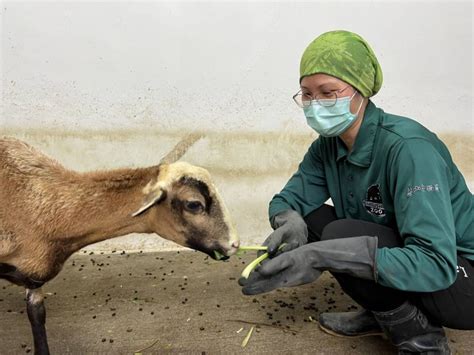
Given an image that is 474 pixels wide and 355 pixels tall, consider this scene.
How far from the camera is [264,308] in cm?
319

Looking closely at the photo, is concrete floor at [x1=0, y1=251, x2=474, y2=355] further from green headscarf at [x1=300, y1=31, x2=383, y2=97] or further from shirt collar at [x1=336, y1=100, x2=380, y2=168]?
green headscarf at [x1=300, y1=31, x2=383, y2=97]

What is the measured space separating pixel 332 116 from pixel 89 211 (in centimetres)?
128

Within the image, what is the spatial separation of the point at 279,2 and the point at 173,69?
1.10m

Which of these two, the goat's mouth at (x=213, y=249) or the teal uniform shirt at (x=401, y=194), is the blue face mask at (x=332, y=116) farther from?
the goat's mouth at (x=213, y=249)

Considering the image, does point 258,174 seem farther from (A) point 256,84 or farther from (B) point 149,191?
(B) point 149,191

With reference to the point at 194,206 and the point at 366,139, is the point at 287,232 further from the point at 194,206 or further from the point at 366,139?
the point at 366,139

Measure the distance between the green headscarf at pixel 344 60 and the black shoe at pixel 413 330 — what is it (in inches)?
41.5

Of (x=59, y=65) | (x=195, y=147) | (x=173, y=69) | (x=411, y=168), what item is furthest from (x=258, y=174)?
(x=411, y=168)

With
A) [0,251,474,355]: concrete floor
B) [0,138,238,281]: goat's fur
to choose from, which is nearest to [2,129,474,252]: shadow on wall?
[0,251,474,355]: concrete floor

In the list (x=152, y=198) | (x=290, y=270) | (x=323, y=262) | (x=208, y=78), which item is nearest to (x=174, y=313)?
(x=152, y=198)

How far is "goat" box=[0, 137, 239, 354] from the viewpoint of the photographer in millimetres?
2297

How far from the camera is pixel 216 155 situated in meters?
4.31

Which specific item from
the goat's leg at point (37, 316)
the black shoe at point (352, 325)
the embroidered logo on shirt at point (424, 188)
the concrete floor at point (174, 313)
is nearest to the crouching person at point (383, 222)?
the embroidered logo on shirt at point (424, 188)

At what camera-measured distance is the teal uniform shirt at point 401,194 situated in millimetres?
1919
